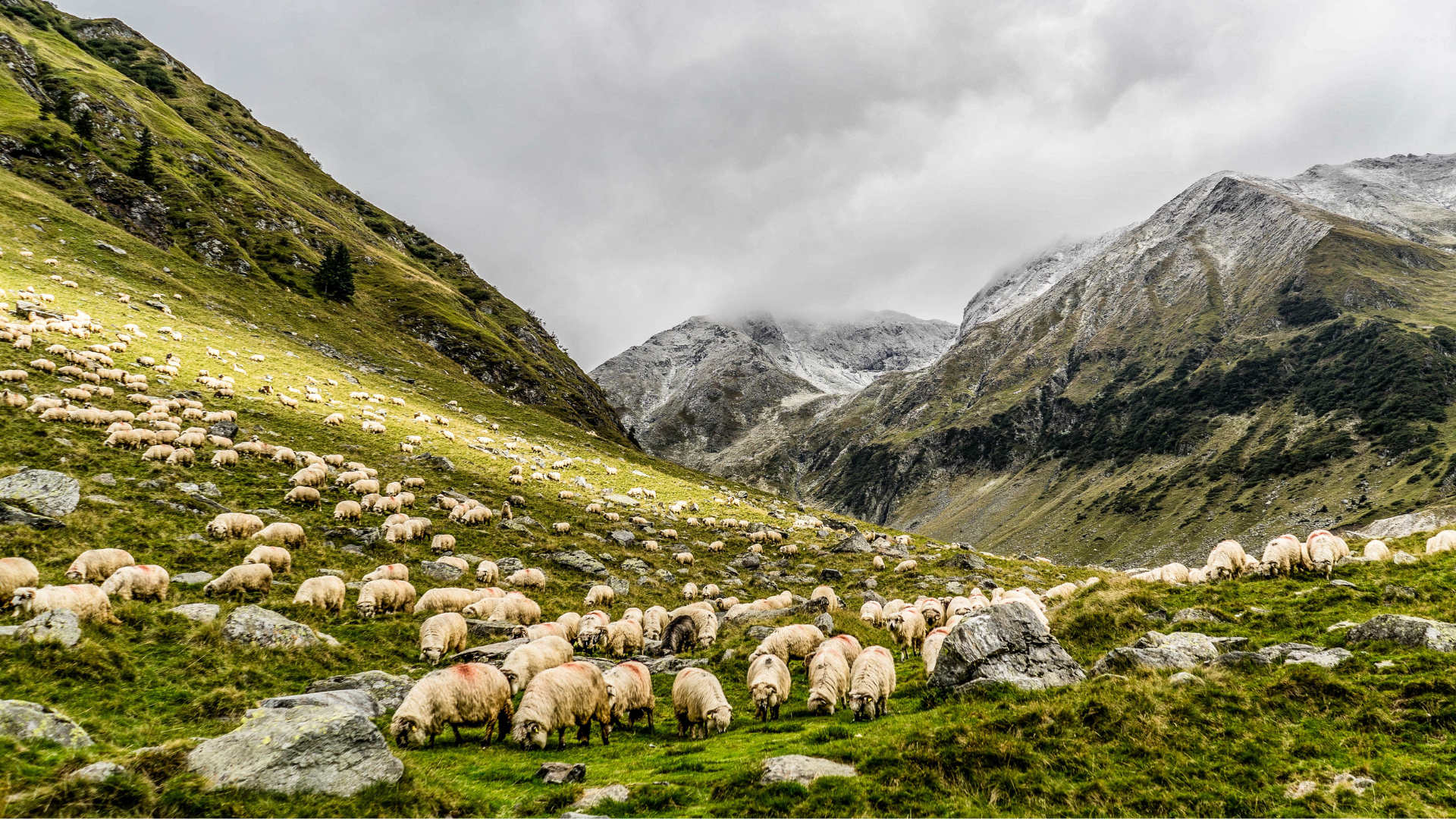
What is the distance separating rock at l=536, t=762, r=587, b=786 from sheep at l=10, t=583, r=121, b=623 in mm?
11997

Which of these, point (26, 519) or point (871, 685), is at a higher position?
A: point (26, 519)

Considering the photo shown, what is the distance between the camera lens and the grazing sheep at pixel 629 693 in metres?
16.4

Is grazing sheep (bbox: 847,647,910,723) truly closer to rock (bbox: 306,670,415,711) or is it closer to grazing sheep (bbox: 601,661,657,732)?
grazing sheep (bbox: 601,661,657,732)

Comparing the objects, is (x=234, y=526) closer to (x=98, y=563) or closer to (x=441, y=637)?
(x=98, y=563)

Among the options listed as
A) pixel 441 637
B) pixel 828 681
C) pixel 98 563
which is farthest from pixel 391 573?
pixel 828 681

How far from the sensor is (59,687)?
38.0 feet

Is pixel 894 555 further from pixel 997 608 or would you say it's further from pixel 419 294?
pixel 419 294

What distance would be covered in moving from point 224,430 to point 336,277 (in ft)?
256

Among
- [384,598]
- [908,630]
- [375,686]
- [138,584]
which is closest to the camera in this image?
[375,686]

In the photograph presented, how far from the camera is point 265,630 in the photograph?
1628cm

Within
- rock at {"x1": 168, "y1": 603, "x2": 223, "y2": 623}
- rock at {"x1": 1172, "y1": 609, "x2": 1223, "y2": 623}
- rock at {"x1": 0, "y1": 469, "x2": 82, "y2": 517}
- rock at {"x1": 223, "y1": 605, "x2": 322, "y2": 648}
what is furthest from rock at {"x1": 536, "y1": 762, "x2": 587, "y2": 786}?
rock at {"x1": 0, "y1": 469, "x2": 82, "y2": 517}

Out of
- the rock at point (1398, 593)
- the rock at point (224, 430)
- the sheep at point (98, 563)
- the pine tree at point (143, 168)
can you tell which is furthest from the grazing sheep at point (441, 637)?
the pine tree at point (143, 168)

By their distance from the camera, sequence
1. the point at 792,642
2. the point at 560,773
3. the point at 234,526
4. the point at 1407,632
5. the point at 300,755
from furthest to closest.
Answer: the point at 234,526 → the point at 792,642 → the point at 1407,632 → the point at 560,773 → the point at 300,755

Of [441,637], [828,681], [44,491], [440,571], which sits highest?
[44,491]
